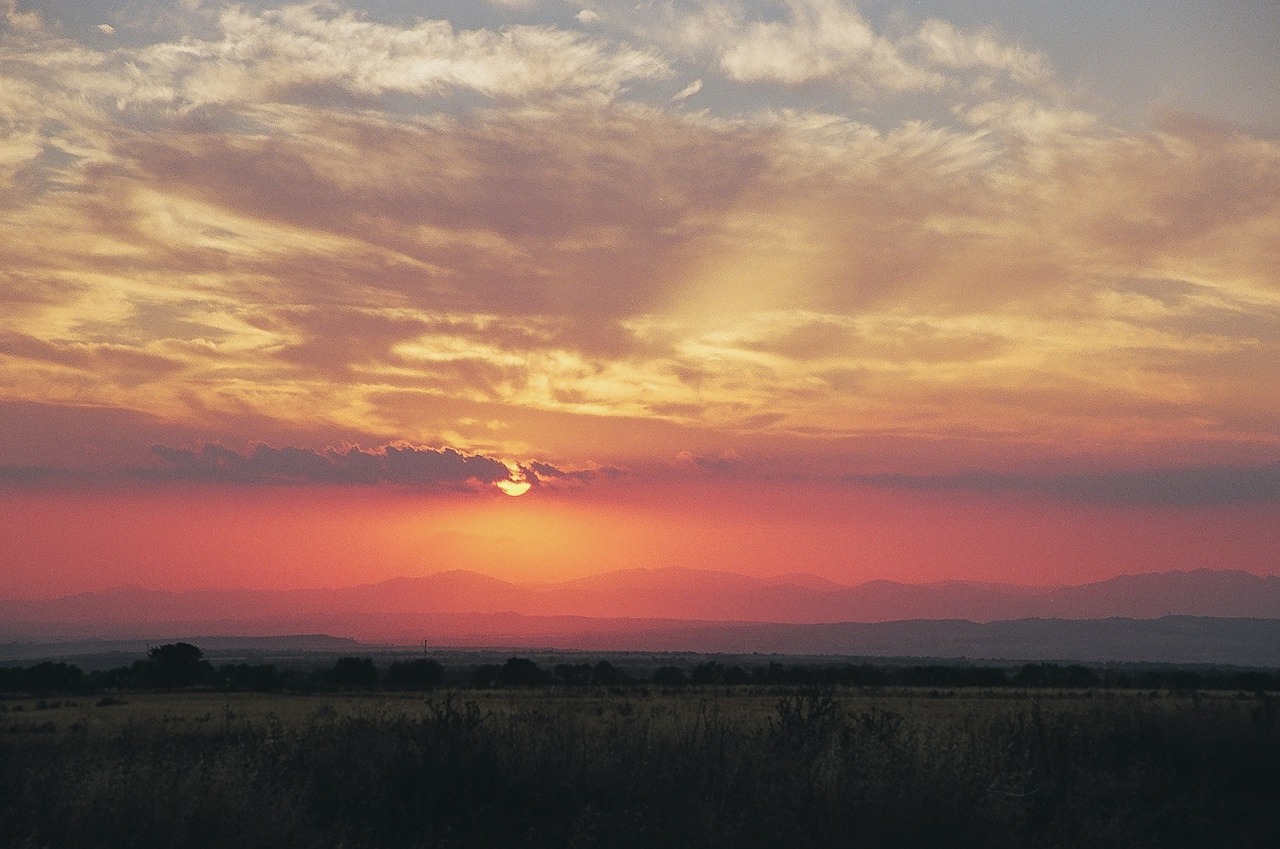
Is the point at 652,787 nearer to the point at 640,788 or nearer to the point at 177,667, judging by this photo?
the point at 640,788

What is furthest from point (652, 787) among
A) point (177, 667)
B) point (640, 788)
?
point (177, 667)

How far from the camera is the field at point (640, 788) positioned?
13.6 m

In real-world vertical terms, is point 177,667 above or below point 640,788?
below

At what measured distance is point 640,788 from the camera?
15.0 meters

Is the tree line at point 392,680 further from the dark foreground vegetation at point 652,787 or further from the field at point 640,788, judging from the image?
the field at point 640,788

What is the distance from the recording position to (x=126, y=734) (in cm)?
2259

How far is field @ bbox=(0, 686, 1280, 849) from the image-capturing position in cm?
1356

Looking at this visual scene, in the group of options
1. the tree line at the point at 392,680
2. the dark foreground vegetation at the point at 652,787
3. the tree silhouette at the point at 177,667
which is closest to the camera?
the dark foreground vegetation at the point at 652,787

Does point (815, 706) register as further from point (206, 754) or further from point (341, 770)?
point (206, 754)

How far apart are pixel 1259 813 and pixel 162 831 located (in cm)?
1528

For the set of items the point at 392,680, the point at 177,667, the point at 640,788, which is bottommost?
the point at 392,680

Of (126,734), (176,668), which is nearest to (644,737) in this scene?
(126,734)

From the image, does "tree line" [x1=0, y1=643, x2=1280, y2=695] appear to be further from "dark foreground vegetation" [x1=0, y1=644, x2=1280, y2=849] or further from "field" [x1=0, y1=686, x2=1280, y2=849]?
"field" [x1=0, y1=686, x2=1280, y2=849]

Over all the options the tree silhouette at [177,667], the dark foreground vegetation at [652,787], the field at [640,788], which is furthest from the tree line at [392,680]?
the field at [640,788]
